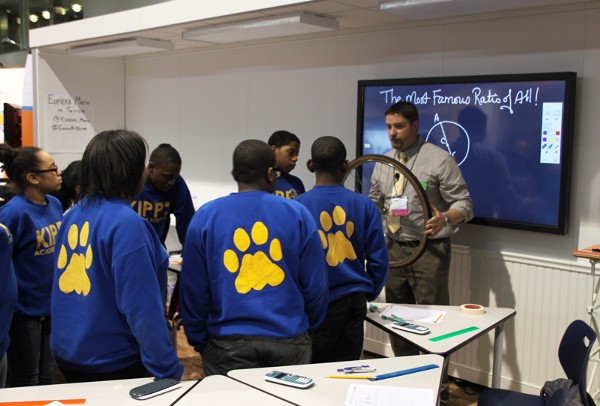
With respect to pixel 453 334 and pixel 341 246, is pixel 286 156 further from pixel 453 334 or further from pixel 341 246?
pixel 453 334

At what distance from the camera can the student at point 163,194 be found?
11.1 ft

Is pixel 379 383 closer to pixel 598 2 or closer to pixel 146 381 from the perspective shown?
A: pixel 146 381

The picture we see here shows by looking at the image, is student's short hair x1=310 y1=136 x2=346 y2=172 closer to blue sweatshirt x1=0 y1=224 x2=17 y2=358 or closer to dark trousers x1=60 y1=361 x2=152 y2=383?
dark trousers x1=60 y1=361 x2=152 y2=383

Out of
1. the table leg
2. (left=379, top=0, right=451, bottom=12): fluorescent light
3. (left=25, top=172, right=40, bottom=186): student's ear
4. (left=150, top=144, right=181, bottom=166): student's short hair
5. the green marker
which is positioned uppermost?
(left=379, top=0, right=451, bottom=12): fluorescent light

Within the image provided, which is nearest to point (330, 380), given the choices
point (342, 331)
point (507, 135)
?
point (342, 331)

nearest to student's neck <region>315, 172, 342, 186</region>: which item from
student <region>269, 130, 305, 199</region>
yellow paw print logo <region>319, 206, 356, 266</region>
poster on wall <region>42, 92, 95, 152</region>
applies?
yellow paw print logo <region>319, 206, 356, 266</region>

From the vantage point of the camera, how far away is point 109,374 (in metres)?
1.98

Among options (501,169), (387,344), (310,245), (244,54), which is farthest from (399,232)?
(244,54)

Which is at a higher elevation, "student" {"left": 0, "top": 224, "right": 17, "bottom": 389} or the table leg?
"student" {"left": 0, "top": 224, "right": 17, "bottom": 389}

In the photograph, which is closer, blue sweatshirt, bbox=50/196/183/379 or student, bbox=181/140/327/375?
blue sweatshirt, bbox=50/196/183/379

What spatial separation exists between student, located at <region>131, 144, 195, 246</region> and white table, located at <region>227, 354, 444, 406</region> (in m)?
1.52

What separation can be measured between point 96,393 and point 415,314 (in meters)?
1.55

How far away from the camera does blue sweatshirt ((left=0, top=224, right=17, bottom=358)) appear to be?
2.26 meters

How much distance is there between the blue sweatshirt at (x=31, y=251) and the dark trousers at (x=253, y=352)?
95 centimetres
